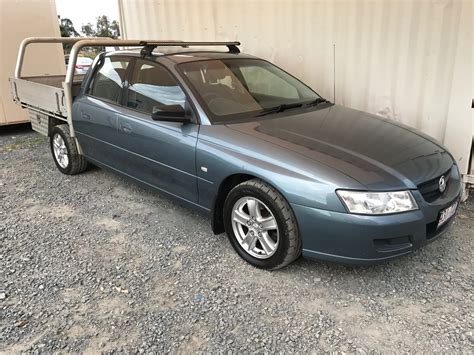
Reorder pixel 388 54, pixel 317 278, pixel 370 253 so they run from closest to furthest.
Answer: pixel 370 253 < pixel 317 278 < pixel 388 54

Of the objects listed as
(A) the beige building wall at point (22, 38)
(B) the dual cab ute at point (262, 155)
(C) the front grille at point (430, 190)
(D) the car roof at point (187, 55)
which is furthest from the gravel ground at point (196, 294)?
(A) the beige building wall at point (22, 38)

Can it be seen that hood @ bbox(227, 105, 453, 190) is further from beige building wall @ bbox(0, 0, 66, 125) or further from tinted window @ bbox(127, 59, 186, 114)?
beige building wall @ bbox(0, 0, 66, 125)

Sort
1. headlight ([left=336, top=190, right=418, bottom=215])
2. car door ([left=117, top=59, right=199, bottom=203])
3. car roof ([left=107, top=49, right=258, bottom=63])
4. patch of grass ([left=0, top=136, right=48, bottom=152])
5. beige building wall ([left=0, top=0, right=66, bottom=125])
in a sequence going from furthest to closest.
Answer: beige building wall ([left=0, top=0, right=66, bottom=125])
patch of grass ([left=0, top=136, right=48, bottom=152])
car roof ([left=107, top=49, right=258, bottom=63])
car door ([left=117, top=59, right=199, bottom=203])
headlight ([left=336, top=190, right=418, bottom=215])

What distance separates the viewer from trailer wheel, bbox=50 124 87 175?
16.0ft

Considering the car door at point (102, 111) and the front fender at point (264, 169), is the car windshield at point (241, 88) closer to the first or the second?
the front fender at point (264, 169)

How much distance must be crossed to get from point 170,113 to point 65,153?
7.97 feet

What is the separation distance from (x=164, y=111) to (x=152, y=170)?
712 millimetres

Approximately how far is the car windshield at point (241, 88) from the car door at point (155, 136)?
183 millimetres

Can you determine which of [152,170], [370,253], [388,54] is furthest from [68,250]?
[388,54]

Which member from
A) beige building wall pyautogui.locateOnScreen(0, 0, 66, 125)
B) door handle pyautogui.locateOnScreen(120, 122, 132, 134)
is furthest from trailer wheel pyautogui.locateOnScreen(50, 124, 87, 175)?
beige building wall pyautogui.locateOnScreen(0, 0, 66, 125)

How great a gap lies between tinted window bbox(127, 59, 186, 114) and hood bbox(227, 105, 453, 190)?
2.18 feet

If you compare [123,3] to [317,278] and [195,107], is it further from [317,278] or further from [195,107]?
[317,278]

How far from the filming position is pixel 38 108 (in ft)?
17.5

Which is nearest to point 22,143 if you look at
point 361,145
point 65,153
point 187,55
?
point 65,153
